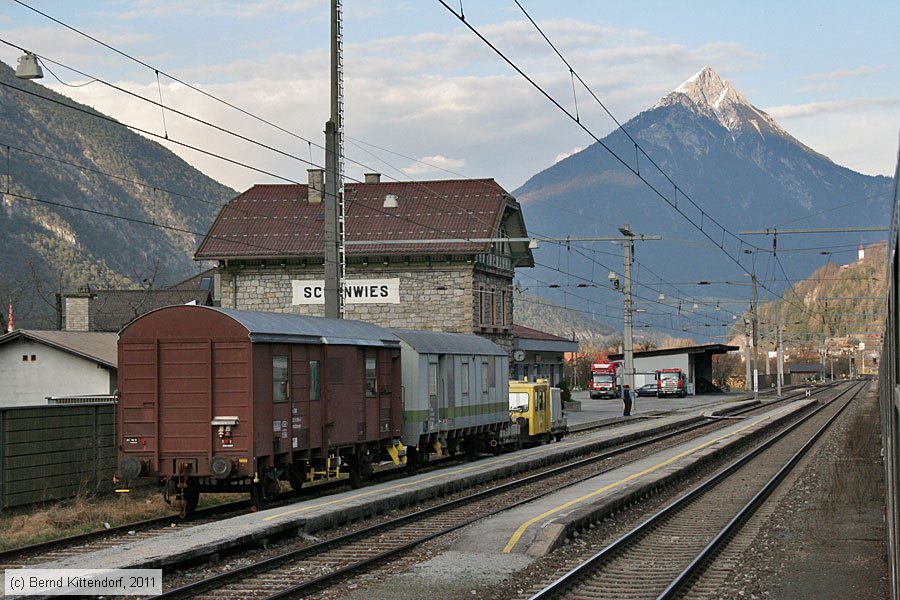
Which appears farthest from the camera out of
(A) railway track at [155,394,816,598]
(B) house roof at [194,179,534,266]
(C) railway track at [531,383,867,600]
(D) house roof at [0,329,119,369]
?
(B) house roof at [194,179,534,266]

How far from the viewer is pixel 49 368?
27.9 meters

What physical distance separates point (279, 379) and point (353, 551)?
4.79m

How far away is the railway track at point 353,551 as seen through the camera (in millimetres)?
12352

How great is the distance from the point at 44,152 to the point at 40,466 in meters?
145

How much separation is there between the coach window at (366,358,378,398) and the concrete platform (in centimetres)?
186

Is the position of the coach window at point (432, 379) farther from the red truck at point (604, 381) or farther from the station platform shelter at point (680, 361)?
the station platform shelter at point (680, 361)

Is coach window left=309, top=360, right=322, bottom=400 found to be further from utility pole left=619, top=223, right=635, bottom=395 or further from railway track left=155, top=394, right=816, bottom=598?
utility pole left=619, top=223, right=635, bottom=395

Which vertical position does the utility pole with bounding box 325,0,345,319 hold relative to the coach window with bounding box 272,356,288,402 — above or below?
above

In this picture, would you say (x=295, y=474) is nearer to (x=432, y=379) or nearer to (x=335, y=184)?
(x=432, y=379)

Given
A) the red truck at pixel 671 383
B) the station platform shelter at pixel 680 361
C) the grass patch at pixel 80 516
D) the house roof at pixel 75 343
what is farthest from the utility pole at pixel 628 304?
the station platform shelter at pixel 680 361

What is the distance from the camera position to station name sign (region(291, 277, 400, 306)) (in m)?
50.5

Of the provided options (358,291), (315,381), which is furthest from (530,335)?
(315,381)

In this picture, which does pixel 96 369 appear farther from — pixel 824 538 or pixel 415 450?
pixel 824 538

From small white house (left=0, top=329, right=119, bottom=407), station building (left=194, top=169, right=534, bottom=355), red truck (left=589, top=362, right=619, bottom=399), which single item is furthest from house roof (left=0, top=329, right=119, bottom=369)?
red truck (left=589, top=362, right=619, bottom=399)
